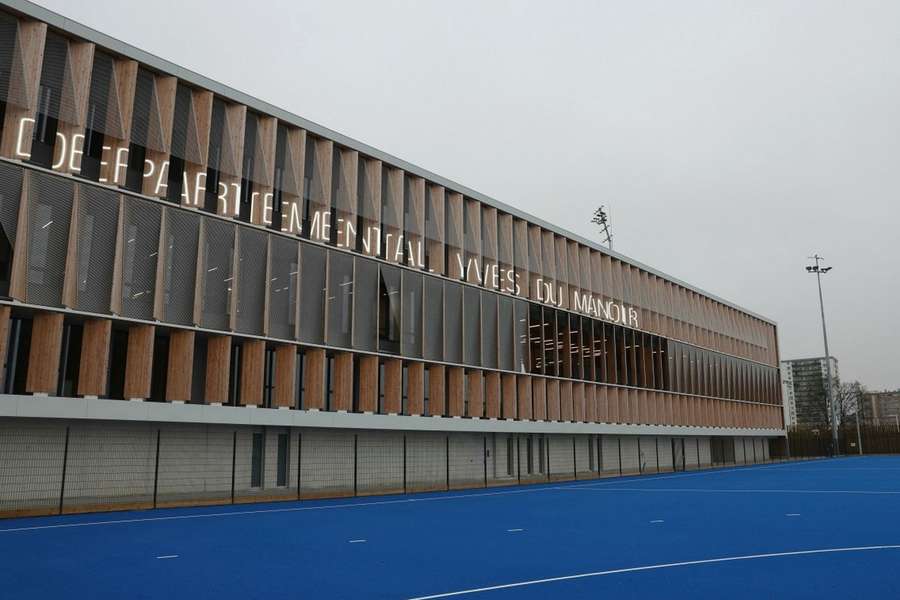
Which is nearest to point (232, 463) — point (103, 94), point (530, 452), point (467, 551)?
point (103, 94)

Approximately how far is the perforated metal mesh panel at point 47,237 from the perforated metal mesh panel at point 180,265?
12.0ft

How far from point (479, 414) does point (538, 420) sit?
5887 millimetres

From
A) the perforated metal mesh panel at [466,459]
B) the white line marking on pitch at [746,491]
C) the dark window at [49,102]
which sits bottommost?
the white line marking on pitch at [746,491]

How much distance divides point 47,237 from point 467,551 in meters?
17.7

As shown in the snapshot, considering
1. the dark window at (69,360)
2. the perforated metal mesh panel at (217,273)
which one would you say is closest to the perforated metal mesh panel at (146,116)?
the perforated metal mesh panel at (217,273)

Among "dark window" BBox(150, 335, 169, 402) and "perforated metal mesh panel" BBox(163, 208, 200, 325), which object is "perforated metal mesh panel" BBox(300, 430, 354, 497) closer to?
"dark window" BBox(150, 335, 169, 402)

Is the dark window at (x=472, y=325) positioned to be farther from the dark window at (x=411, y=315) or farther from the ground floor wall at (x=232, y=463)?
the ground floor wall at (x=232, y=463)

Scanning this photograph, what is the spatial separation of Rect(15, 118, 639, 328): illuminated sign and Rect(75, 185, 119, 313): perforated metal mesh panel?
900mm

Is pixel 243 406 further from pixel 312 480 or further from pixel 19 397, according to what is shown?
pixel 19 397

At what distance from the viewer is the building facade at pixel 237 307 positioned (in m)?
23.7

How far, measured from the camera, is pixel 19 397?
2209 centimetres

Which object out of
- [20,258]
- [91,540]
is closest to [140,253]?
[20,258]

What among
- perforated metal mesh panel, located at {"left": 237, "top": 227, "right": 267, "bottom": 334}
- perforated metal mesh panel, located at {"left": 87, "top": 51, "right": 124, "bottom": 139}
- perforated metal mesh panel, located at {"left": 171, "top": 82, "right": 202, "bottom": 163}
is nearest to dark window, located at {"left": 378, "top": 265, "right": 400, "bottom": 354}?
perforated metal mesh panel, located at {"left": 237, "top": 227, "right": 267, "bottom": 334}

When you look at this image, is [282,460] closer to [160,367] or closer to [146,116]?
[160,367]
